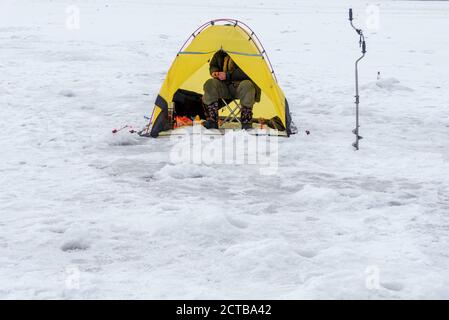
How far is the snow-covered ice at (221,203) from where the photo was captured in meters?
4.39

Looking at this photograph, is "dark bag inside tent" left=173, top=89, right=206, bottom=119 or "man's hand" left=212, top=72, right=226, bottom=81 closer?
"man's hand" left=212, top=72, right=226, bottom=81

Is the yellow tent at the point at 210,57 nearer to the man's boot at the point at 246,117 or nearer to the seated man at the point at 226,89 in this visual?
the seated man at the point at 226,89

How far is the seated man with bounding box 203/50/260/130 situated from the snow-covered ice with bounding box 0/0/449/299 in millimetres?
895

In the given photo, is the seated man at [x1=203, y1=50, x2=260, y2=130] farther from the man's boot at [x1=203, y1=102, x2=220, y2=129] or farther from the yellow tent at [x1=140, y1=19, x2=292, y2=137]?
the yellow tent at [x1=140, y1=19, x2=292, y2=137]

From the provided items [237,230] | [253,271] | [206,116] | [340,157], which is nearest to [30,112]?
[206,116]

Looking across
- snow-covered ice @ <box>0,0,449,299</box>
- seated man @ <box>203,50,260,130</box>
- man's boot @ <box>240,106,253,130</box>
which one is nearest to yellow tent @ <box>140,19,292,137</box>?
seated man @ <box>203,50,260,130</box>

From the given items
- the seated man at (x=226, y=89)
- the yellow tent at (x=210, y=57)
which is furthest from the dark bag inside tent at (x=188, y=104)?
the yellow tent at (x=210, y=57)

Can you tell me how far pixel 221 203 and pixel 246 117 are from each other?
127 inches

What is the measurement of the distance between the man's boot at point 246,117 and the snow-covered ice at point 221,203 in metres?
0.78

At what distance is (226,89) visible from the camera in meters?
9.21

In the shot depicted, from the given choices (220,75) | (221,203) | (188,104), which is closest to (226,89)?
(220,75)

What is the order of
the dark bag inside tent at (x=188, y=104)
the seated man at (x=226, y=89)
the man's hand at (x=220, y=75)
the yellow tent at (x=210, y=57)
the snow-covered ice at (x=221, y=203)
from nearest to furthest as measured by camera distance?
the snow-covered ice at (x=221, y=203) < the yellow tent at (x=210, y=57) < the seated man at (x=226, y=89) < the man's hand at (x=220, y=75) < the dark bag inside tent at (x=188, y=104)

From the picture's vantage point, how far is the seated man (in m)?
8.95

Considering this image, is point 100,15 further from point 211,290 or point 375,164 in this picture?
point 211,290
